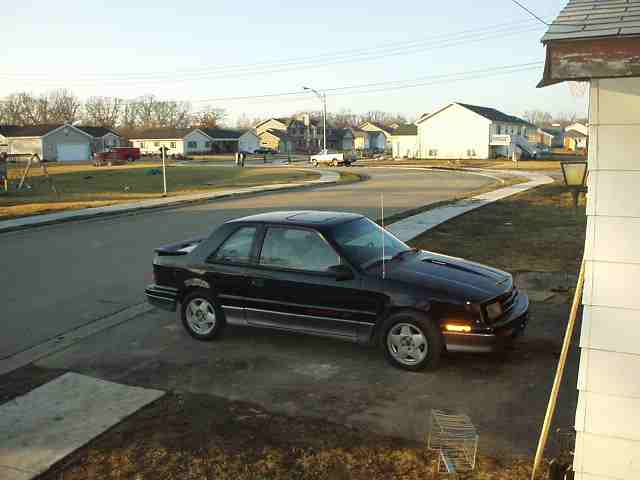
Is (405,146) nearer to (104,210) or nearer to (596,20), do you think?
(104,210)

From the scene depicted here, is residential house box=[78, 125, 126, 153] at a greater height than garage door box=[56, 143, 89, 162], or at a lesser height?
greater

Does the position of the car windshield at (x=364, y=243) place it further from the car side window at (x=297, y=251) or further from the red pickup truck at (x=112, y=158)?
the red pickup truck at (x=112, y=158)

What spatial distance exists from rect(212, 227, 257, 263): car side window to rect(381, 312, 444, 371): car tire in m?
1.96

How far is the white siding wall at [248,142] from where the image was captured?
106 m

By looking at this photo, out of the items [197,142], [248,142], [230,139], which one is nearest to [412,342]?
[197,142]

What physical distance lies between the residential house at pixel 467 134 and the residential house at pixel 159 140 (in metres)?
39.2

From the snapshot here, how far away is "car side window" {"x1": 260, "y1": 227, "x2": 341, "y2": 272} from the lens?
687 centimetres

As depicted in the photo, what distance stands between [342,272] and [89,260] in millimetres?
7939

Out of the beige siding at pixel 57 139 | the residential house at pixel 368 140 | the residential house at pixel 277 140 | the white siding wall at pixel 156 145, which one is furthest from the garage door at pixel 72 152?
the residential house at pixel 368 140

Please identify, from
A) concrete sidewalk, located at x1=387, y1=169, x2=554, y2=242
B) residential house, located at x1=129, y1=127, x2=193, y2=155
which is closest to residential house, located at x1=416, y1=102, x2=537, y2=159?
residential house, located at x1=129, y1=127, x2=193, y2=155

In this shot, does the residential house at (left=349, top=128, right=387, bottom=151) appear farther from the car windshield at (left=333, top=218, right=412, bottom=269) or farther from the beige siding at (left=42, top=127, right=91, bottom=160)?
the car windshield at (left=333, top=218, right=412, bottom=269)

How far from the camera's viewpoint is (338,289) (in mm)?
6656

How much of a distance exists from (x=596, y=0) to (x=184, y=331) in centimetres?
599

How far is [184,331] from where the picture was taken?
26.2ft
